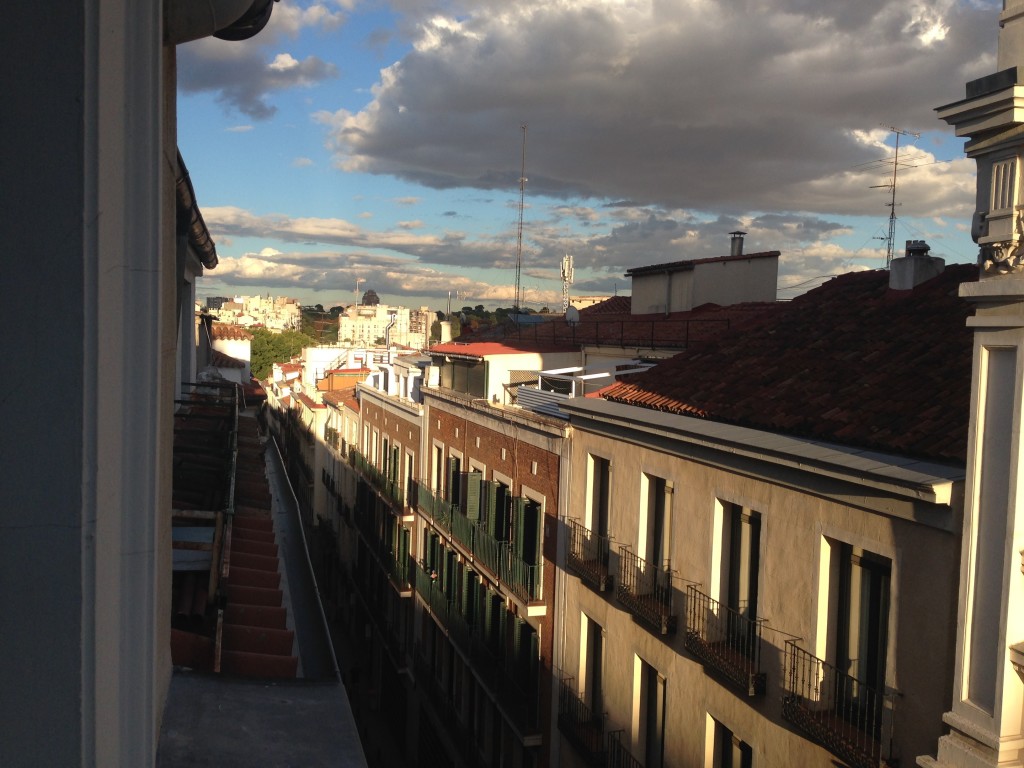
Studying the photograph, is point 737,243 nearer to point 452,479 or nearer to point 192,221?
point 452,479

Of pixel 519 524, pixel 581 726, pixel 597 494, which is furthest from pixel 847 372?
pixel 519 524

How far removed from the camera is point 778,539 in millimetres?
9758

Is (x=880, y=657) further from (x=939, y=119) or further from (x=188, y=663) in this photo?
(x=188, y=663)

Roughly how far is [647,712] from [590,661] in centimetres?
213

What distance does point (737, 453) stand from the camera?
1030cm

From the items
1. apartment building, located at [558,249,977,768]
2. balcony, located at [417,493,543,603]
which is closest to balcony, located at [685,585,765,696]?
apartment building, located at [558,249,977,768]

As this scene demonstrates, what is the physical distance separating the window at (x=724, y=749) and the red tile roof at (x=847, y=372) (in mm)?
3827

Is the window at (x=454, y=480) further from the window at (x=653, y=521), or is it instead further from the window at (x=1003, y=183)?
the window at (x=1003, y=183)

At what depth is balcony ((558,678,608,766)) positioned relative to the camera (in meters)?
13.9

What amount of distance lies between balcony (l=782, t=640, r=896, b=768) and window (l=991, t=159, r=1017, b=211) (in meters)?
4.35

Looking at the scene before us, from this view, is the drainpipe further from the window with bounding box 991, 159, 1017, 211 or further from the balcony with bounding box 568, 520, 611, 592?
the balcony with bounding box 568, 520, 611, 592

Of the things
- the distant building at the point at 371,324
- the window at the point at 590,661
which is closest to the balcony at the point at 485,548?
the window at the point at 590,661

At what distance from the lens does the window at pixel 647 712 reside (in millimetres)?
12656

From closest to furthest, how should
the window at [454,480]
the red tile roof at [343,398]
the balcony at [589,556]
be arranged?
the balcony at [589,556] → the window at [454,480] → the red tile roof at [343,398]
